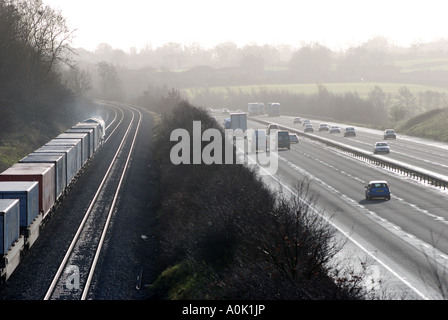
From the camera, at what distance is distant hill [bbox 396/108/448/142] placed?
8583 centimetres

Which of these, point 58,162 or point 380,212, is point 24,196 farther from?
point 380,212

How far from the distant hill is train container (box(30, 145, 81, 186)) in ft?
181

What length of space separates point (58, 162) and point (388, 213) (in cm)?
1858

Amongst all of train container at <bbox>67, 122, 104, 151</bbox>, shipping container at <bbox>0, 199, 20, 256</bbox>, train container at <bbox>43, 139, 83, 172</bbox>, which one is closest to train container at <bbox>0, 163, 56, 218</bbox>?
shipping container at <bbox>0, 199, 20, 256</bbox>

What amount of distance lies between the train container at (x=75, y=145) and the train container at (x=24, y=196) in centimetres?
1392

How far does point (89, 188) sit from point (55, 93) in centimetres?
4827

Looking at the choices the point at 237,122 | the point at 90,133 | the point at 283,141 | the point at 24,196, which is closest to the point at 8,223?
the point at 24,196

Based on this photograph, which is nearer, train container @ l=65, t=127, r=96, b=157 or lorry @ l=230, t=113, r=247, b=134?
train container @ l=65, t=127, r=96, b=157

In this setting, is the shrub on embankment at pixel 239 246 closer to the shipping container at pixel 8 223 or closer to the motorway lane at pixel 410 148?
the shipping container at pixel 8 223

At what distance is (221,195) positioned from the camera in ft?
92.8

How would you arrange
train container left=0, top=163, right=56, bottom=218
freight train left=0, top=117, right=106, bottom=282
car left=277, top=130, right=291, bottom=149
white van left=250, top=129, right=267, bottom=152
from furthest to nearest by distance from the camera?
car left=277, top=130, right=291, bottom=149 → white van left=250, top=129, right=267, bottom=152 → train container left=0, top=163, right=56, bottom=218 → freight train left=0, top=117, right=106, bottom=282

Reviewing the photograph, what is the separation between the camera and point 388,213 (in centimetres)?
3709

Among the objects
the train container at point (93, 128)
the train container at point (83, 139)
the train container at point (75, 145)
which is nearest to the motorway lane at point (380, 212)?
the train container at point (83, 139)

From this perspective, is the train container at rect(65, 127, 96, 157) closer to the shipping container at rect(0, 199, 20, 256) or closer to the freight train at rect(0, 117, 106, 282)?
the freight train at rect(0, 117, 106, 282)
